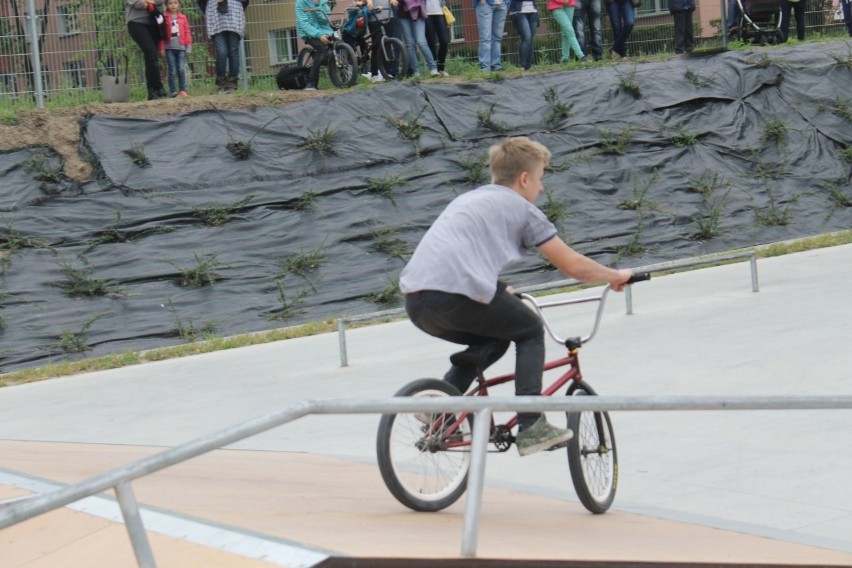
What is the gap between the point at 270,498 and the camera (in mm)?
5633

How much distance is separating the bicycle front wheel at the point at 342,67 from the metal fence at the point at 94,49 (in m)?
1.22

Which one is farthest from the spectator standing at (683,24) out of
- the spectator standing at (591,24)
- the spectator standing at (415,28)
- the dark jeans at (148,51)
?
the dark jeans at (148,51)

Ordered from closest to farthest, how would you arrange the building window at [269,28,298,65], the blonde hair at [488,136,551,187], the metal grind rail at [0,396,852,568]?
the metal grind rail at [0,396,852,568], the blonde hair at [488,136,551,187], the building window at [269,28,298,65]

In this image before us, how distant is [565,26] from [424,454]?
15.7 meters

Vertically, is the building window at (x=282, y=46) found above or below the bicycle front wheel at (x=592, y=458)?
above

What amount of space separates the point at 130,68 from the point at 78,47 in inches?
31.3

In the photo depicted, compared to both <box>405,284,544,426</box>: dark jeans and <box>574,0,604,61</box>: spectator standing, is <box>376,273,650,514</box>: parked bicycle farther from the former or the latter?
<box>574,0,604,61</box>: spectator standing

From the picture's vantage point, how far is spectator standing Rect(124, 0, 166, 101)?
1688cm

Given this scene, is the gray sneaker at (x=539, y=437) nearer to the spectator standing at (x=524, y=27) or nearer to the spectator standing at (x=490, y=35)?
the spectator standing at (x=490, y=35)

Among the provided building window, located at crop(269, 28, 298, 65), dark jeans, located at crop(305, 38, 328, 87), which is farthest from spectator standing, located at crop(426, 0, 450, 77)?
building window, located at crop(269, 28, 298, 65)

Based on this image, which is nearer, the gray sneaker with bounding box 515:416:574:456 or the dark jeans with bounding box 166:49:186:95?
the gray sneaker with bounding box 515:416:574:456

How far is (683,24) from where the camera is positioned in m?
20.9

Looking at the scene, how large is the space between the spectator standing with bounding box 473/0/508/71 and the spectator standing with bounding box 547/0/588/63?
1.18 meters

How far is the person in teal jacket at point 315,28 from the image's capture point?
18.1 meters
